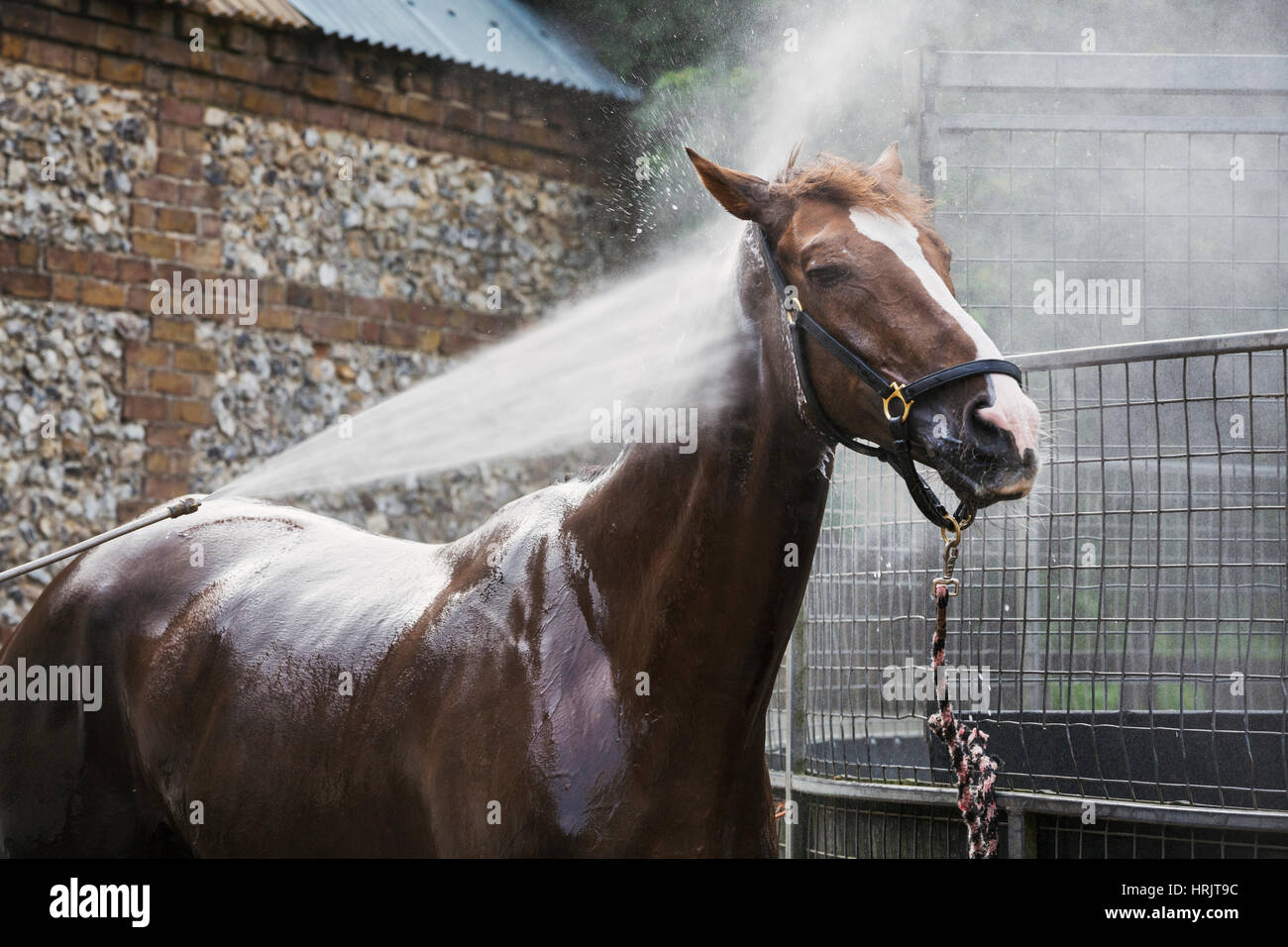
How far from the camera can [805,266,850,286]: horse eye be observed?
7.80 ft

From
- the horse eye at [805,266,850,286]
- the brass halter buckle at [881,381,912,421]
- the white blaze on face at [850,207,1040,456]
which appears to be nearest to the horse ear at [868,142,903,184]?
the white blaze on face at [850,207,1040,456]

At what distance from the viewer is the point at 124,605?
3.56 metres

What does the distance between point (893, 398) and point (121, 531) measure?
215 centimetres

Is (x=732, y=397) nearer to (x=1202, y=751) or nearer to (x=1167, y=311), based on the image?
(x=1202, y=751)

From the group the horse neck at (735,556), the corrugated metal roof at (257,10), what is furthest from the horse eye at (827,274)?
the corrugated metal roof at (257,10)

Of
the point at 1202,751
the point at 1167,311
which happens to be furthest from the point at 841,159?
the point at 1167,311

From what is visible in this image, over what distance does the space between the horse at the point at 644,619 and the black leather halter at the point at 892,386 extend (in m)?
0.01

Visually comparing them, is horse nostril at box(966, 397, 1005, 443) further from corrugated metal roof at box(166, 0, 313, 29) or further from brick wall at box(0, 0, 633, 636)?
corrugated metal roof at box(166, 0, 313, 29)

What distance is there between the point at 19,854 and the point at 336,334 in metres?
6.43

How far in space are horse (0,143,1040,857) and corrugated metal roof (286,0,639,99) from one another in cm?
767

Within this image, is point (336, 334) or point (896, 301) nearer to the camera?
point (896, 301)

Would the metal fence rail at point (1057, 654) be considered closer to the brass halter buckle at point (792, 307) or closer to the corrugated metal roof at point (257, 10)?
the brass halter buckle at point (792, 307)

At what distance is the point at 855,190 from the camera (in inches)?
97.3

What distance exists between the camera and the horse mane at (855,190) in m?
2.47
